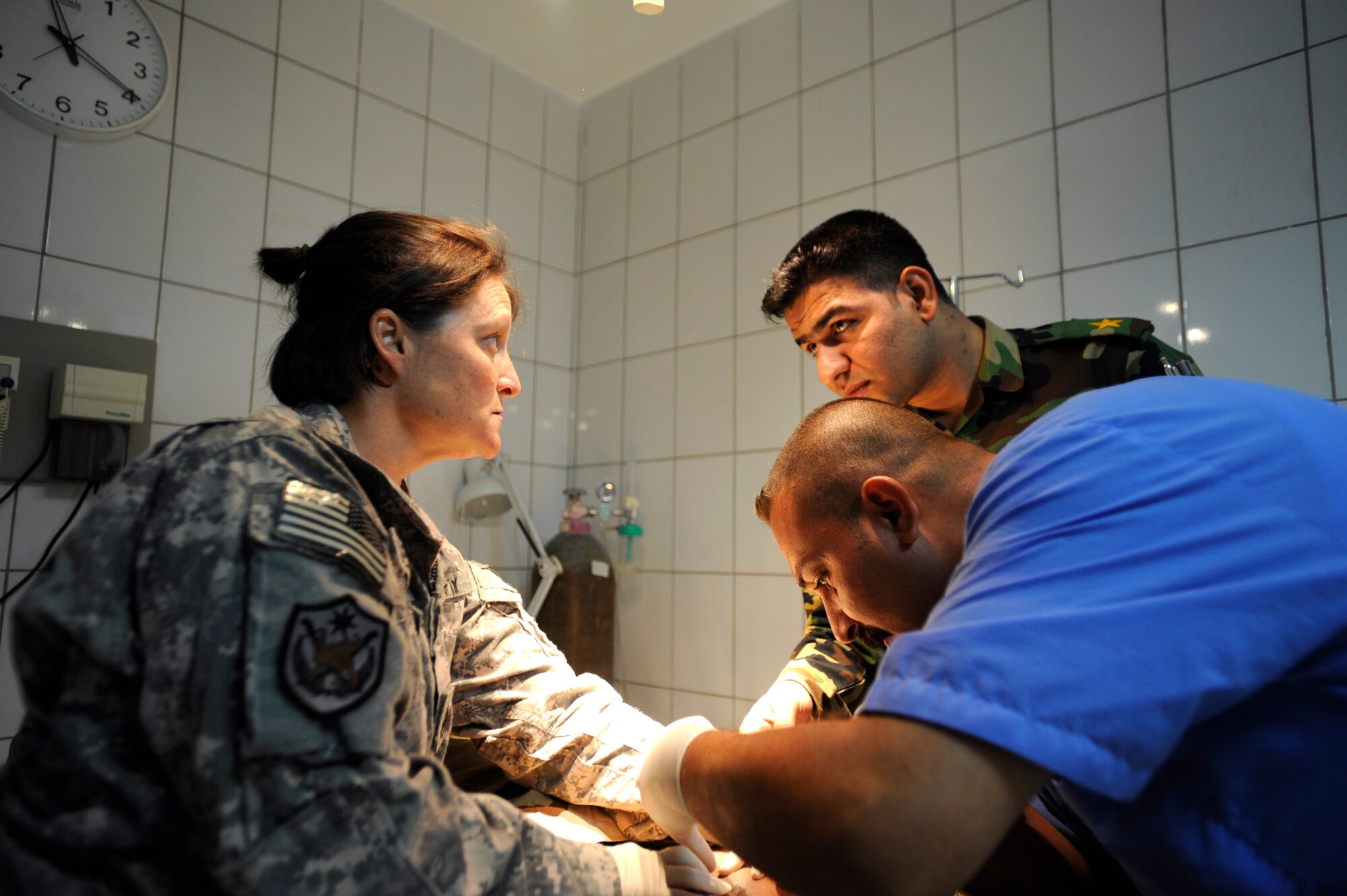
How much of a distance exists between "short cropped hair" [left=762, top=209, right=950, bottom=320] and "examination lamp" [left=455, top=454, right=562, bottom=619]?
1104mm

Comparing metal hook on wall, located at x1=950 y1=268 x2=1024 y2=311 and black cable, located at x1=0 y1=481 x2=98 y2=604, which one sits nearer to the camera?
black cable, located at x1=0 y1=481 x2=98 y2=604

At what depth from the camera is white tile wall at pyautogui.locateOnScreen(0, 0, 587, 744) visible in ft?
6.07

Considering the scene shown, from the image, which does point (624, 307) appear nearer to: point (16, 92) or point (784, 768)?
point (16, 92)

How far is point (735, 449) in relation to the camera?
243 centimetres

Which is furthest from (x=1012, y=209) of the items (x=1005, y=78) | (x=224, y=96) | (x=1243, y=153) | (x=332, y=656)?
(x=224, y=96)

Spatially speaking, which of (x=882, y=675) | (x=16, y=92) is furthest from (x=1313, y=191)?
(x=16, y=92)

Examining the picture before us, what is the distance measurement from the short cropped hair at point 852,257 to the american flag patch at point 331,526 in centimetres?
114

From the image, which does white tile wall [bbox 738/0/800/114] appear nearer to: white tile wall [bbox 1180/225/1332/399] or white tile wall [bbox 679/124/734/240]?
white tile wall [bbox 679/124/734/240]

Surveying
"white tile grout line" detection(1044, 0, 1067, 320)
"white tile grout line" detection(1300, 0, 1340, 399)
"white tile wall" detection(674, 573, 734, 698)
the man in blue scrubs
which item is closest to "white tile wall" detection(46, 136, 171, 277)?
"white tile wall" detection(674, 573, 734, 698)

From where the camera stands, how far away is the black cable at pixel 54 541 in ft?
5.70

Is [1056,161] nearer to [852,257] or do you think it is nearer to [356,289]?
[852,257]

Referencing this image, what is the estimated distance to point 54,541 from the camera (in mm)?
1789

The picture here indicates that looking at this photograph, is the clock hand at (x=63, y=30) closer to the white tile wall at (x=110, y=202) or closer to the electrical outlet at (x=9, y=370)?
the white tile wall at (x=110, y=202)

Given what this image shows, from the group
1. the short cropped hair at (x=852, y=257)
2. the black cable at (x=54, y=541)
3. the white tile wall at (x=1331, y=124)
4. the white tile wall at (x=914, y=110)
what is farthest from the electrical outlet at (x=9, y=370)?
the white tile wall at (x=1331, y=124)
